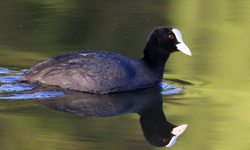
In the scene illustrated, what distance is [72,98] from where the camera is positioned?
5.94m

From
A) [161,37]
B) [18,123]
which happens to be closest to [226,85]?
[161,37]

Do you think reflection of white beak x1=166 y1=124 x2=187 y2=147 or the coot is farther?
the coot

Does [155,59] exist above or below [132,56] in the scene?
above

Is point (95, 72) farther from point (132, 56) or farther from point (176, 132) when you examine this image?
point (132, 56)

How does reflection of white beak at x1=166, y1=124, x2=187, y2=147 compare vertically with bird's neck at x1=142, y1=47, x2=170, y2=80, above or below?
below

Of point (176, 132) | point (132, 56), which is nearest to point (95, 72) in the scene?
point (176, 132)

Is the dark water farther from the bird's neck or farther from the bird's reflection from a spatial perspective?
the bird's neck

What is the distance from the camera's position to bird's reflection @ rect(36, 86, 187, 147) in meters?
4.84

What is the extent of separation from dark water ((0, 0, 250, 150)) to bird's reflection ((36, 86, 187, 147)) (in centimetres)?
11

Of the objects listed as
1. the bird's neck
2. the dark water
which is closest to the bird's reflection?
the dark water

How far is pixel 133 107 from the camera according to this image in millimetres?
5785

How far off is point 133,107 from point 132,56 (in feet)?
9.20

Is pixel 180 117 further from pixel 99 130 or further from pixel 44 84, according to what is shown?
pixel 44 84

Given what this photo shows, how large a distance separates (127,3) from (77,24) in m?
4.14
